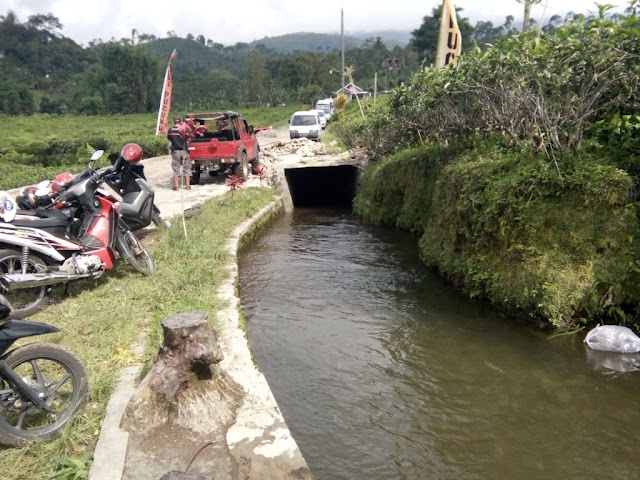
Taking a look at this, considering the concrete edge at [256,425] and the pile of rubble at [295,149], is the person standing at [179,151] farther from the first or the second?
the concrete edge at [256,425]

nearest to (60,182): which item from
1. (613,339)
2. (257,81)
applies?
(613,339)

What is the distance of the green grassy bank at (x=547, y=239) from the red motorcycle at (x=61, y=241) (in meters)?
4.25

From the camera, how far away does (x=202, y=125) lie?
15.1m

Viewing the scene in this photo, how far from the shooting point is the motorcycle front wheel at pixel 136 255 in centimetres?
652

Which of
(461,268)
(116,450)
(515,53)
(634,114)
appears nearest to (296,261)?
(461,268)

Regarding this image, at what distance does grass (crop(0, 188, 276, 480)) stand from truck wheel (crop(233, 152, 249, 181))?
19.9ft

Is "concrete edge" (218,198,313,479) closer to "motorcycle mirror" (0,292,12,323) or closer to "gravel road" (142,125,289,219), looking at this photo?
"motorcycle mirror" (0,292,12,323)

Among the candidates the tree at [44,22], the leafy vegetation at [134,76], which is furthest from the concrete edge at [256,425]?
the tree at [44,22]

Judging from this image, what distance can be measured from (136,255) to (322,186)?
503 inches

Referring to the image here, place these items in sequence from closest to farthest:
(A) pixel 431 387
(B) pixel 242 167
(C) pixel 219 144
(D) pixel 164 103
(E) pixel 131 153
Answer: (A) pixel 431 387 < (E) pixel 131 153 < (C) pixel 219 144 < (B) pixel 242 167 < (D) pixel 164 103

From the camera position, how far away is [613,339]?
18.2 feet

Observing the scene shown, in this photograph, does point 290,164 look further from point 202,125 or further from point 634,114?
point 634,114

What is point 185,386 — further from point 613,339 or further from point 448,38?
point 448,38

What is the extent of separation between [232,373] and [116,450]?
1139 millimetres
